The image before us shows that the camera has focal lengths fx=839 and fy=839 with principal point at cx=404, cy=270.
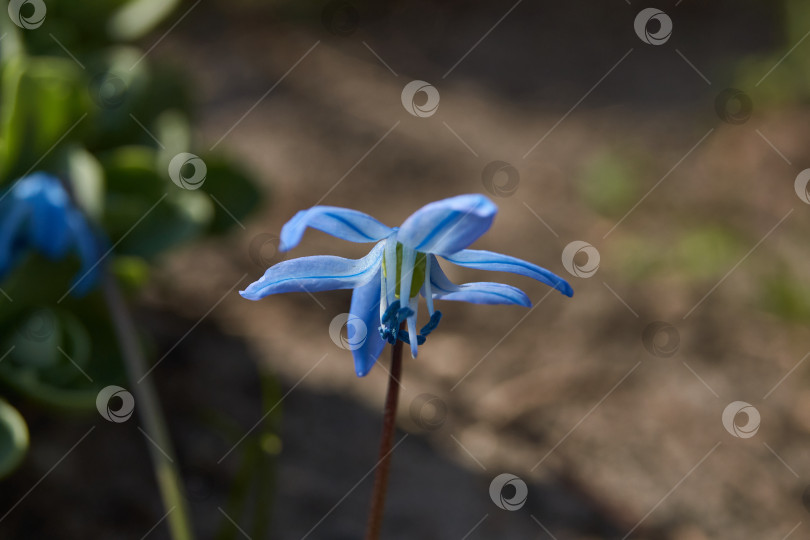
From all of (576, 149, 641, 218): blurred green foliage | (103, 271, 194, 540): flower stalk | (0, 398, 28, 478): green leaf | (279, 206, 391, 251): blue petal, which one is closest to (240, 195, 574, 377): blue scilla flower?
(279, 206, 391, 251): blue petal

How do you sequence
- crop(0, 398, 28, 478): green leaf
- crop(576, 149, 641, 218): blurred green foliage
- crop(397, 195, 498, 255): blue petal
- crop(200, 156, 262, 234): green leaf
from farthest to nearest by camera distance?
crop(576, 149, 641, 218): blurred green foliage → crop(200, 156, 262, 234): green leaf → crop(0, 398, 28, 478): green leaf → crop(397, 195, 498, 255): blue petal

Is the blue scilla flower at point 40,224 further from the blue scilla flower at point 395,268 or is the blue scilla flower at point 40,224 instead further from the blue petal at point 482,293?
the blue petal at point 482,293

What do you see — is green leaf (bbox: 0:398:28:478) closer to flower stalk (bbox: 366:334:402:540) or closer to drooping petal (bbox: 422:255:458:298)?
flower stalk (bbox: 366:334:402:540)

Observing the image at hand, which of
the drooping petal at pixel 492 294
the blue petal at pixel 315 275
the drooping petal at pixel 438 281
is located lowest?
the blue petal at pixel 315 275

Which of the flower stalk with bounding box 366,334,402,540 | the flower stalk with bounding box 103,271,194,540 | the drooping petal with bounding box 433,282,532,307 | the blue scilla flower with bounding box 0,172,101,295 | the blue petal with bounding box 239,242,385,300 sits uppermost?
the drooping petal with bounding box 433,282,532,307

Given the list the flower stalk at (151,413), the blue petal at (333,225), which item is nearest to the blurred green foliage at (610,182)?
the flower stalk at (151,413)

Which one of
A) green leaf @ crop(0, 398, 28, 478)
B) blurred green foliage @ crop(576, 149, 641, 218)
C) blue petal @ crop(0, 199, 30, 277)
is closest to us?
green leaf @ crop(0, 398, 28, 478)

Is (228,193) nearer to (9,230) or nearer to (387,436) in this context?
(9,230)

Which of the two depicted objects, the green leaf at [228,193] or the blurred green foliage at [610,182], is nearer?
the green leaf at [228,193]
